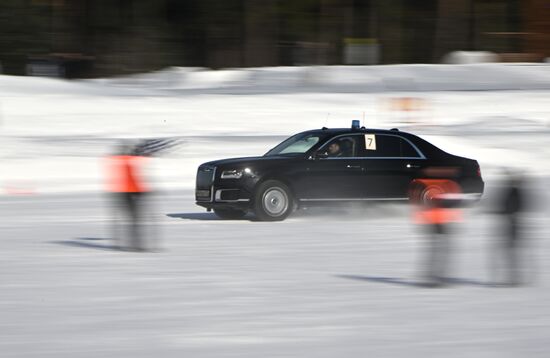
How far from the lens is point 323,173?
15.2m

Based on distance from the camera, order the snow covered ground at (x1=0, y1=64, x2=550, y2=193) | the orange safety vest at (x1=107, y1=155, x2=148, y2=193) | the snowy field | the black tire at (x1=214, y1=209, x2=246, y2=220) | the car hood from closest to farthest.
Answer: the snowy field < the orange safety vest at (x1=107, y1=155, x2=148, y2=193) < the car hood < the black tire at (x1=214, y1=209, x2=246, y2=220) < the snow covered ground at (x1=0, y1=64, x2=550, y2=193)

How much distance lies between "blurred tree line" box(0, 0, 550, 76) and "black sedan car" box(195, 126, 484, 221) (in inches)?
1457

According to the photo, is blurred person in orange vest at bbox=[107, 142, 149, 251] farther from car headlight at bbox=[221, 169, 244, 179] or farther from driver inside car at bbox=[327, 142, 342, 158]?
driver inside car at bbox=[327, 142, 342, 158]

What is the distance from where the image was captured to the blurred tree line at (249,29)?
5325cm

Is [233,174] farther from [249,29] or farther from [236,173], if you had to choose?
[249,29]

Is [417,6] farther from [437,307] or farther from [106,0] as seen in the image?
[437,307]

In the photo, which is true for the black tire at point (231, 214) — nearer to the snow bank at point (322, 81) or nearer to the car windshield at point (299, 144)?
the car windshield at point (299, 144)

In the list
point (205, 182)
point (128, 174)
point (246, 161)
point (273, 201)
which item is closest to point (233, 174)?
point (246, 161)

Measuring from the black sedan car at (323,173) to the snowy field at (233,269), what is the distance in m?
0.39

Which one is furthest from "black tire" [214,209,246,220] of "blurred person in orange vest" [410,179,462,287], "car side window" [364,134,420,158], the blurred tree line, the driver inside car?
the blurred tree line

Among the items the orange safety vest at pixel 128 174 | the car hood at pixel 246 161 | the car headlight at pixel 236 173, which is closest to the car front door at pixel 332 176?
the car hood at pixel 246 161

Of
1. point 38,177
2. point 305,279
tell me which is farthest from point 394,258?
point 38,177

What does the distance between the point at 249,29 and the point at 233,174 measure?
4174cm

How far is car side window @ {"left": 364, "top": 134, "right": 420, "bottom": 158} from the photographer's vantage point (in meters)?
Answer: 15.6
